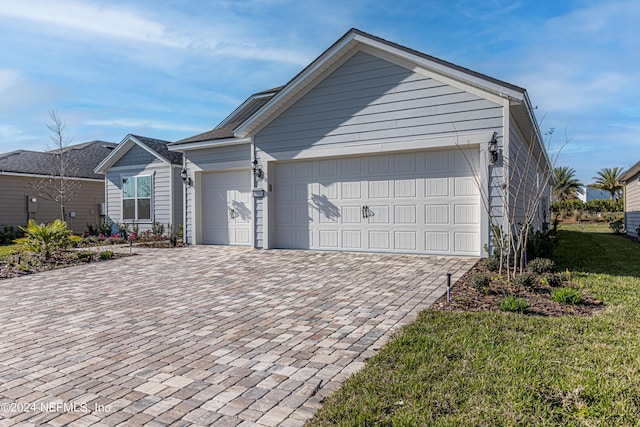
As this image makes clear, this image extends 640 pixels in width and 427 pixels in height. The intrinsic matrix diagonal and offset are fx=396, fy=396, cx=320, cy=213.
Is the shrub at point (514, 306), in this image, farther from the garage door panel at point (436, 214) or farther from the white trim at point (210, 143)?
the white trim at point (210, 143)

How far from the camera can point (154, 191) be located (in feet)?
52.4

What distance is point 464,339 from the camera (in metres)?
3.77

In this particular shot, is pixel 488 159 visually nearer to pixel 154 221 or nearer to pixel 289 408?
pixel 289 408

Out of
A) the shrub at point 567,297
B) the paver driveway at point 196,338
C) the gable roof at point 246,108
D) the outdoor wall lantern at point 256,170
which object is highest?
the gable roof at point 246,108

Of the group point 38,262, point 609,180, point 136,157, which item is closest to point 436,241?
point 38,262

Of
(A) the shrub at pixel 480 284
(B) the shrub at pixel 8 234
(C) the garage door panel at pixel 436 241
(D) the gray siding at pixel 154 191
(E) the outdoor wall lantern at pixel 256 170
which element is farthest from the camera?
(B) the shrub at pixel 8 234

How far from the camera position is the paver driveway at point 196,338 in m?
2.74

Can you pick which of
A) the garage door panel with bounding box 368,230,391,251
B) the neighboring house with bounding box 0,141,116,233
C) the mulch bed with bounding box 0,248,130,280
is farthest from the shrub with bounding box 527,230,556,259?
the neighboring house with bounding box 0,141,116,233

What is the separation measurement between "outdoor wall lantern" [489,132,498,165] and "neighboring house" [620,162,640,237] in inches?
441

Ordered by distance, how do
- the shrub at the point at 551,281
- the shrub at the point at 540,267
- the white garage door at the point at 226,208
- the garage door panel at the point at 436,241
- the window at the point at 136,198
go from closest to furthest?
the shrub at the point at 551,281 → the shrub at the point at 540,267 → the garage door panel at the point at 436,241 → the white garage door at the point at 226,208 → the window at the point at 136,198

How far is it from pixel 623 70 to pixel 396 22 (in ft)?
25.5

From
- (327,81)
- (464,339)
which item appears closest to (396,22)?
(327,81)

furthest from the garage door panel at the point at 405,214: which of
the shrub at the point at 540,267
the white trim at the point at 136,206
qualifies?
the white trim at the point at 136,206

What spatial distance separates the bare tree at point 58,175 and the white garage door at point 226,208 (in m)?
9.33
